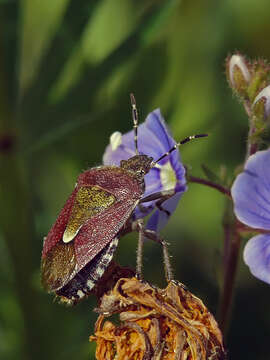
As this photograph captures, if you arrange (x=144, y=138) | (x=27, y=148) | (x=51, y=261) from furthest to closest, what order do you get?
1. (x=27, y=148)
2. (x=144, y=138)
3. (x=51, y=261)

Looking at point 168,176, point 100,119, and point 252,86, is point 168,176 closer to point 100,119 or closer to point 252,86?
point 252,86

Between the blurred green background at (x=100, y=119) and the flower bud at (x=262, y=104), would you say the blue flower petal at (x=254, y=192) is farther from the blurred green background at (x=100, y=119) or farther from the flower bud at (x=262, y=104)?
the blurred green background at (x=100, y=119)

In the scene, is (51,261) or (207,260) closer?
(51,261)

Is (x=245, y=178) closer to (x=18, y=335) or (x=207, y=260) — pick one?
(x=18, y=335)

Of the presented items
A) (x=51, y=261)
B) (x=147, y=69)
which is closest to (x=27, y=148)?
(x=147, y=69)

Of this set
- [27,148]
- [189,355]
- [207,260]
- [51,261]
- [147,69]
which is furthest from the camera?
[207,260]

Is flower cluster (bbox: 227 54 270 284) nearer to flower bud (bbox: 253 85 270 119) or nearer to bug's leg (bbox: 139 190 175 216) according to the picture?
flower bud (bbox: 253 85 270 119)

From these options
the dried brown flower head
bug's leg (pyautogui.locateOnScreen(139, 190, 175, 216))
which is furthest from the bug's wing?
the dried brown flower head
